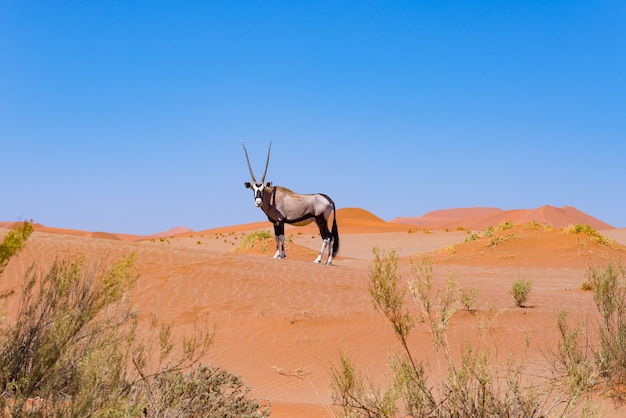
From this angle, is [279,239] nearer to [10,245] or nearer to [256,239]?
[256,239]

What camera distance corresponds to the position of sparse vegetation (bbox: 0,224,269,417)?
12.0 feet

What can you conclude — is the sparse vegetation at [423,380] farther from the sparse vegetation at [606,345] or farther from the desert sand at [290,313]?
the sparse vegetation at [606,345]

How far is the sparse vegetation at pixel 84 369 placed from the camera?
3664mm

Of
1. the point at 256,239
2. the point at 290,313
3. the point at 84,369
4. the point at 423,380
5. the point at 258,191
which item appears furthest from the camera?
the point at 256,239

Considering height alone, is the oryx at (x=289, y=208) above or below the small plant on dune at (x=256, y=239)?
above

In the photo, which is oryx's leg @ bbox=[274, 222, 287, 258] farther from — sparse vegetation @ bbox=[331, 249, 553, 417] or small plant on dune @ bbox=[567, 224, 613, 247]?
small plant on dune @ bbox=[567, 224, 613, 247]

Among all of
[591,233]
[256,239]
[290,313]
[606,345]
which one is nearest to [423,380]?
[606,345]

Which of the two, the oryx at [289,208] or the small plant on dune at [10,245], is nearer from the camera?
the small plant on dune at [10,245]

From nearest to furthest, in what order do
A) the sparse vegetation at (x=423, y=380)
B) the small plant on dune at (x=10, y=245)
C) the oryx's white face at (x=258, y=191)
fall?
the small plant on dune at (x=10, y=245) < the sparse vegetation at (x=423, y=380) < the oryx's white face at (x=258, y=191)

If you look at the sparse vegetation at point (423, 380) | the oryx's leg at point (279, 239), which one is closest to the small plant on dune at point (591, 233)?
the oryx's leg at point (279, 239)

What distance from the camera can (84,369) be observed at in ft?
13.5

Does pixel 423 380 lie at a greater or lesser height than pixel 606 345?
greater

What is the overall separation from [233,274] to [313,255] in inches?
547

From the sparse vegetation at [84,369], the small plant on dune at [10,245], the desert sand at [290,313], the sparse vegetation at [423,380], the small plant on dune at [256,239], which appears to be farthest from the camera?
the small plant on dune at [256,239]
